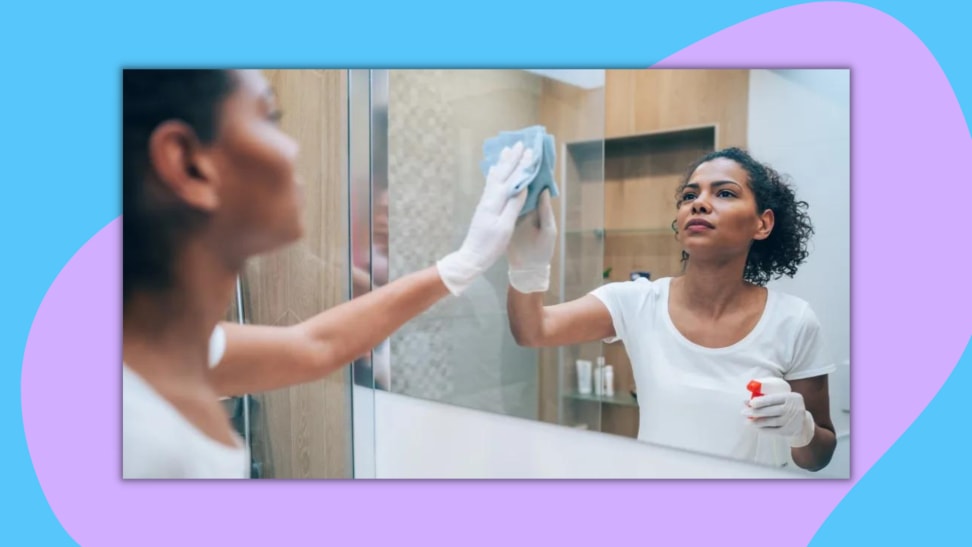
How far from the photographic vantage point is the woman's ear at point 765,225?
52.2 inches

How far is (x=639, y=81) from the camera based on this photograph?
1422 millimetres

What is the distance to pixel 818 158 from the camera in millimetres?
1324

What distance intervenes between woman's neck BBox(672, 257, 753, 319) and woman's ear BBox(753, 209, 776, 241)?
2.0 inches

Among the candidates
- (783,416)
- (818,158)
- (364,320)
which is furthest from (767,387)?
(364,320)

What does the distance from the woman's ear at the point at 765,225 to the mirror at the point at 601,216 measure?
2.6 inches

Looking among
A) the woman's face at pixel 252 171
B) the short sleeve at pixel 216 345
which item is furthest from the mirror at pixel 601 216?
the short sleeve at pixel 216 345

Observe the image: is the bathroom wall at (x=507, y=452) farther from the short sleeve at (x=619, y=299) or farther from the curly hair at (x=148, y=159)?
the curly hair at (x=148, y=159)

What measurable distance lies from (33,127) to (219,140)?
1.49ft

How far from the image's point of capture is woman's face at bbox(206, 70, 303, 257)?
1447 mm

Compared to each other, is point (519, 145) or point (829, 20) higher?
point (829, 20)

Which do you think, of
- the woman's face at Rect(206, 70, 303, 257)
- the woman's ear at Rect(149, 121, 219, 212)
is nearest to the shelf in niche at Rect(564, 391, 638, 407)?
the woman's face at Rect(206, 70, 303, 257)

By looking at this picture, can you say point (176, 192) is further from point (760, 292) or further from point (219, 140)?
point (760, 292)

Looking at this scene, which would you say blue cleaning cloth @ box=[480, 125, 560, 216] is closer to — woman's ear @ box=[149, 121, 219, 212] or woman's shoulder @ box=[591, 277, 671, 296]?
woman's shoulder @ box=[591, 277, 671, 296]

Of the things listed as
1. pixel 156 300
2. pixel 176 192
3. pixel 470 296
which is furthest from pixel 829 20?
pixel 156 300
